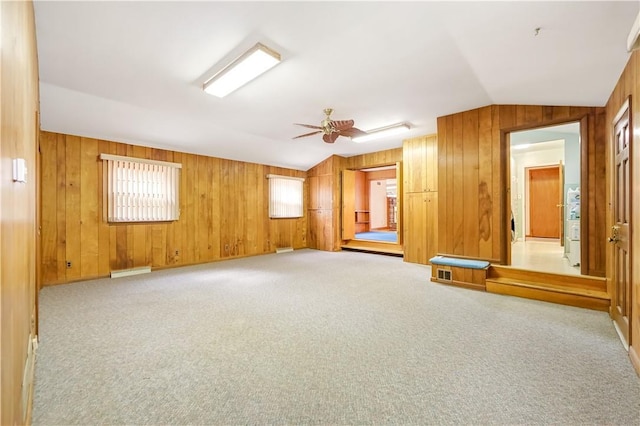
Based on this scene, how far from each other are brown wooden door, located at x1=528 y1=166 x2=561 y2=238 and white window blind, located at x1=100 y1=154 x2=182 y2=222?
8.93m

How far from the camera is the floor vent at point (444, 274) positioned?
4.23 metres

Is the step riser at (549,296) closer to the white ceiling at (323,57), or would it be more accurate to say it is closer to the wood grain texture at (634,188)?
the wood grain texture at (634,188)

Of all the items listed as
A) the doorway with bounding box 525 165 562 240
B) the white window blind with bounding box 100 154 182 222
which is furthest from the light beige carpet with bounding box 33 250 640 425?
the doorway with bounding box 525 165 562 240

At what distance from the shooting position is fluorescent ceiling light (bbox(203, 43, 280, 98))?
8.40 feet

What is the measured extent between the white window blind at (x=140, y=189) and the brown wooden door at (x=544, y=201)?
8931mm

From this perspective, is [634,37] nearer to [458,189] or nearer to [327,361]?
[327,361]

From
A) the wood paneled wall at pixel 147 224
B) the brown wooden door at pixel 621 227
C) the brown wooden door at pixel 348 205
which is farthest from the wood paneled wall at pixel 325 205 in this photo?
the brown wooden door at pixel 621 227

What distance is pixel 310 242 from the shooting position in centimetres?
831

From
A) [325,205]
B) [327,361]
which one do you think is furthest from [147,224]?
[327,361]

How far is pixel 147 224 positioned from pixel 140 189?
0.66 m

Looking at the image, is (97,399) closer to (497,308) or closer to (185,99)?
(185,99)

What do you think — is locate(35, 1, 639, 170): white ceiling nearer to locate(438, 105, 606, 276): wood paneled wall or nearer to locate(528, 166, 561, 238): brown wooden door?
locate(438, 105, 606, 276): wood paneled wall

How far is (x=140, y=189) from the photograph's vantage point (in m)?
5.16

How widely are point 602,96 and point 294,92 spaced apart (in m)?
3.49
